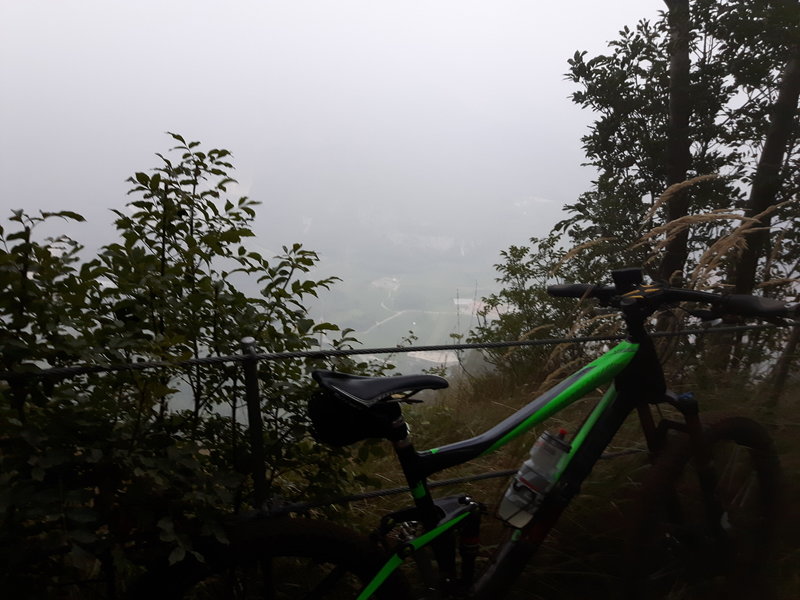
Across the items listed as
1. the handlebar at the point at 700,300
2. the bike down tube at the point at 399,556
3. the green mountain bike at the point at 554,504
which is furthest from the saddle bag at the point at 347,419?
the handlebar at the point at 700,300

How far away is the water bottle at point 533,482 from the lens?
1.42m

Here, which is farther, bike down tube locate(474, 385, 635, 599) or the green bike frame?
bike down tube locate(474, 385, 635, 599)

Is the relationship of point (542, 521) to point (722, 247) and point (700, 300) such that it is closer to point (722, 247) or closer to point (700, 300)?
point (700, 300)

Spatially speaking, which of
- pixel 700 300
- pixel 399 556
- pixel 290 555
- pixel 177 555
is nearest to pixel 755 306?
pixel 700 300

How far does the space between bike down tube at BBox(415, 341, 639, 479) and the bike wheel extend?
0.35m

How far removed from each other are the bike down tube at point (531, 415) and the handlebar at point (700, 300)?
0.12 metres

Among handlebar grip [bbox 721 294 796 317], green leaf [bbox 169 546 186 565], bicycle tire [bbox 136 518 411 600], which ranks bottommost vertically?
bicycle tire [bbox 136 518 411 600]

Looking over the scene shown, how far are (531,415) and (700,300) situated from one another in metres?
0.50

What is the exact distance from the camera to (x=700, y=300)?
1443 millimetres

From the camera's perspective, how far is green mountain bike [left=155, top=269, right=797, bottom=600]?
1258 mm

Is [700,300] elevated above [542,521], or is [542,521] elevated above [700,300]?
[700,300]

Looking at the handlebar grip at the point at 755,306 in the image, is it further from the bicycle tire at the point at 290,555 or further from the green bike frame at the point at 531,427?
the bicycle tire at the point at 290,555

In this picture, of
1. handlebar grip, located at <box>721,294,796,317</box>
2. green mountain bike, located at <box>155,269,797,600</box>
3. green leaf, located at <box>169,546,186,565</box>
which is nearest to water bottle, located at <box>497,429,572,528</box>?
green mountain bike, located at <box>155,269,797,600</box>

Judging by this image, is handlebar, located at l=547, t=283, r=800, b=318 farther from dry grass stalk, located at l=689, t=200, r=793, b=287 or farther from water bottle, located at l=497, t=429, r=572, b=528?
dry grass stalk, located at l=689, t=200, r=793, b=287
